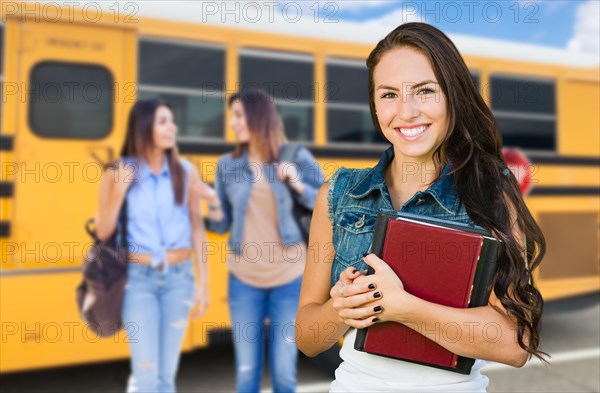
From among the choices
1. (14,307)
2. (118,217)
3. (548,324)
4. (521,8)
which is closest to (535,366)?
(548,324)

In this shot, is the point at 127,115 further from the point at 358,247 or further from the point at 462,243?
the point at 462,243

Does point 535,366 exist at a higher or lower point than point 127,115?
lower

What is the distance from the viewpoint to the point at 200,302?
2.69m

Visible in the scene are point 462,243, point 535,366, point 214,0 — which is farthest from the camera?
point 535,366

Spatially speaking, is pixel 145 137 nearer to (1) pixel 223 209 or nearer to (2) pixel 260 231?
(1) pixel 223 209

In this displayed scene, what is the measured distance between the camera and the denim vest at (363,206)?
3.52 feet

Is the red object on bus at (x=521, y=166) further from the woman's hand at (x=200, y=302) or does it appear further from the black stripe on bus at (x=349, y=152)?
the woman's hand at (x=200, y=302)

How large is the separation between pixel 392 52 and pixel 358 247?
38 centimetres

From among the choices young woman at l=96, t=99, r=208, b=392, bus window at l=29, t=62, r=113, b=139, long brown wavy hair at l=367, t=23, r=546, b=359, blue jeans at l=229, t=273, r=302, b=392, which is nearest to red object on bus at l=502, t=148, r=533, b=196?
blue jeans at l=229, t=273, r=302, b=392

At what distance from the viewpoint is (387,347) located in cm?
98

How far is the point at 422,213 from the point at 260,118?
1743 mm

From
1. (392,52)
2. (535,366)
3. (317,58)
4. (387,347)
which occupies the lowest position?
(535,366)

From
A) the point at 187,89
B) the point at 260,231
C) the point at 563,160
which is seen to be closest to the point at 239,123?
the point at 187,89

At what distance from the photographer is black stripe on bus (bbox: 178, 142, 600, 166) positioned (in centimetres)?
271
